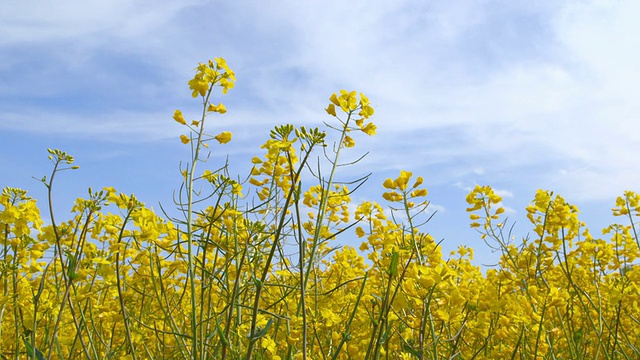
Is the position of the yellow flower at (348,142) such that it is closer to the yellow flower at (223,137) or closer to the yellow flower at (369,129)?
the yellow flower at (369,129)

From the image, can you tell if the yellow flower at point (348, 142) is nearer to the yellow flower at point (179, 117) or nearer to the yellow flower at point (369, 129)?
the yellow flower at point (369, 129)

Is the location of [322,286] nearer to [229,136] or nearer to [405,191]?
[405,191]

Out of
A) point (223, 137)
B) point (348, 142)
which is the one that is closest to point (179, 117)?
point (223, 137)

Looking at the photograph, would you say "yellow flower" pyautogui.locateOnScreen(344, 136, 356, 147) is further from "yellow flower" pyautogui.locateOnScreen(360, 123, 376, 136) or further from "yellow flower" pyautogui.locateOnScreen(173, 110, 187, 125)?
"yellow flower" pyautogui.locateOnScreen(173, 110, 187, 125)

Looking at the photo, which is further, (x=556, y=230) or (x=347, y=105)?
(x=556, y=230)

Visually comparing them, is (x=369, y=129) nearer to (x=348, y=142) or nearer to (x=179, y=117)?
(x=348, y=142)

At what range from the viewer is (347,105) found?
92.4 inches

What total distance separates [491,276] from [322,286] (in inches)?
59.4

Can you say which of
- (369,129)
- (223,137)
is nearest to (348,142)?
(369,129)

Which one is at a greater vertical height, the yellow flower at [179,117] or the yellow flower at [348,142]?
the yellow flower at [179,117]

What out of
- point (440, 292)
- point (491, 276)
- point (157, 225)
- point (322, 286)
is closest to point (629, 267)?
point (491, 276)

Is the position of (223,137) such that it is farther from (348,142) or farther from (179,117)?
(348,142)

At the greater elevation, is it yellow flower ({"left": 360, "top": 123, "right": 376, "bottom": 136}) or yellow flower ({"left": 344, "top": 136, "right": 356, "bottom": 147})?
yellow flower ({"left": 360, "top": 123, "right": 376, "bottom": 136})

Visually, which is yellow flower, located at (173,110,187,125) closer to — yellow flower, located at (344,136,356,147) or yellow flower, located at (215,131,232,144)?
yellow flower, located at (215,131,232,144)
